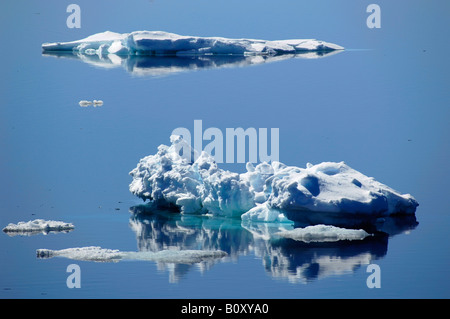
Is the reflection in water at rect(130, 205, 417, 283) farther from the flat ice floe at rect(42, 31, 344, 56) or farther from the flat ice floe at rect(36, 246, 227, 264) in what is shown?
the flat ice floe at rect(42, 31, 344, 56)

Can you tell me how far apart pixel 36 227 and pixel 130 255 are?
7.23ft

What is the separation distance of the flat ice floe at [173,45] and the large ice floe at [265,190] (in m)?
10.1

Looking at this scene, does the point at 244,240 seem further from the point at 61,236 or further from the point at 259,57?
the point at 259,57

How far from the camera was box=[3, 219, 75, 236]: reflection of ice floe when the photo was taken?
1194cm

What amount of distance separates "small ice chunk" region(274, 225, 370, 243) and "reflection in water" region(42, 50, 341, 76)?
1071 centimetres

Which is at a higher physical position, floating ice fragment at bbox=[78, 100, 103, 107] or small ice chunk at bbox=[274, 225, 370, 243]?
floating ice fragment at bbox=[78, 100, 103, 107]

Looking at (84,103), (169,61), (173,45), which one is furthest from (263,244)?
(173,45)

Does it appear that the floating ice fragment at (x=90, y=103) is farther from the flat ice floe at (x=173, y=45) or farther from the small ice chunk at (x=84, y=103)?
the flat ice floe at (x=173, y=45)

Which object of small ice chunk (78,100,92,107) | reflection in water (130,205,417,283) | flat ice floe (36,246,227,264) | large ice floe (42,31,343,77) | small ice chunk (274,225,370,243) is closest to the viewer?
reflection in water (130,205,417,283)

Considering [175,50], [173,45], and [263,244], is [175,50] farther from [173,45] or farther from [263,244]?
[263,244]

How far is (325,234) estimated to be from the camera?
37.3ft

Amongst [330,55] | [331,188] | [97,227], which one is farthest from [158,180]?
[330,55]

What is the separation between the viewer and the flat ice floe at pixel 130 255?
33.4 feet

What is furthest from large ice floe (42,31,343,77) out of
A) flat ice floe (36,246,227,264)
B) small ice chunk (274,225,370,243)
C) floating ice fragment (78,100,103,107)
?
flat ice floe (36,246,227,264)
